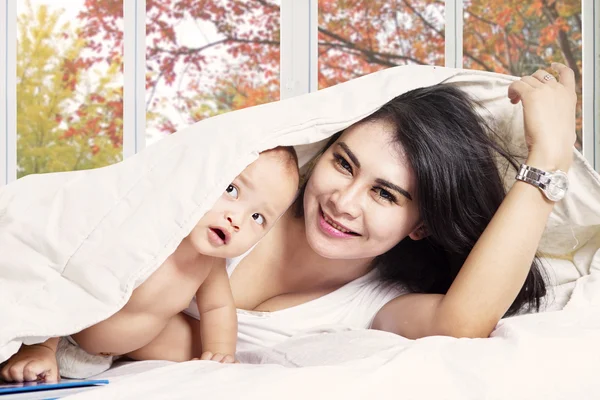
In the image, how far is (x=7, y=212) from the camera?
4.21 feet

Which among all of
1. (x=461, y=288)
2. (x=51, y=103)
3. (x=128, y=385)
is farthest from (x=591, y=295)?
(x=51, y=103)

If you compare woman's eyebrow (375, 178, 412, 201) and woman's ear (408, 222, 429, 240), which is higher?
woman's eyebrow (375, 178, 412, 201)

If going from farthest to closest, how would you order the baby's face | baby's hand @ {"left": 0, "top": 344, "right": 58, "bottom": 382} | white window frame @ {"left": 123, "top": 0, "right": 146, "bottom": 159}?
white window frame @ {"left": 123, "top": 0, "right": 146, "bottom": 159}, the baby's face, baby's hand @ {"left": 0, "top": 344, "right": 58, "bottom": 382}

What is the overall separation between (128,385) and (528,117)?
1000 millimetres

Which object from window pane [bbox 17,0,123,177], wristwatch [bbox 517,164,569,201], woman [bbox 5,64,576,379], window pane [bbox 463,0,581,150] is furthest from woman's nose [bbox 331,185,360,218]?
window pane [bbox 463,0,581,150]

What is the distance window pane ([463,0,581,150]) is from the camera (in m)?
3.80

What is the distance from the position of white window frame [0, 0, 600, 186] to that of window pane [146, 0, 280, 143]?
320mm

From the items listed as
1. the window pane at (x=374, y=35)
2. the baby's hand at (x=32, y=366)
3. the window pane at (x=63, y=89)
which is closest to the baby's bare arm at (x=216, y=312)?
the baby's hand at (x=32, y=366)

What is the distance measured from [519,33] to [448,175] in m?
2.65

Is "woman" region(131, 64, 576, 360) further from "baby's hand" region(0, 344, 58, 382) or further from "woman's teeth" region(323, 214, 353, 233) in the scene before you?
"baby's hand" region(0, 344, 58, 382)

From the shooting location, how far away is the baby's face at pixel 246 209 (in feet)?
4.09

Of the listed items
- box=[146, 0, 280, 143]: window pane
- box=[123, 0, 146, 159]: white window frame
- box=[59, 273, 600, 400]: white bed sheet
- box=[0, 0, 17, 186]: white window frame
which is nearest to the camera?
box=[59, 273, 600, 400]: white bed sheet

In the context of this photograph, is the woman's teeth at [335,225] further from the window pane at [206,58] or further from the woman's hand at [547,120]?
the window pane at [206,58]

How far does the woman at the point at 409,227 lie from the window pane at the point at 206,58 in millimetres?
2143
